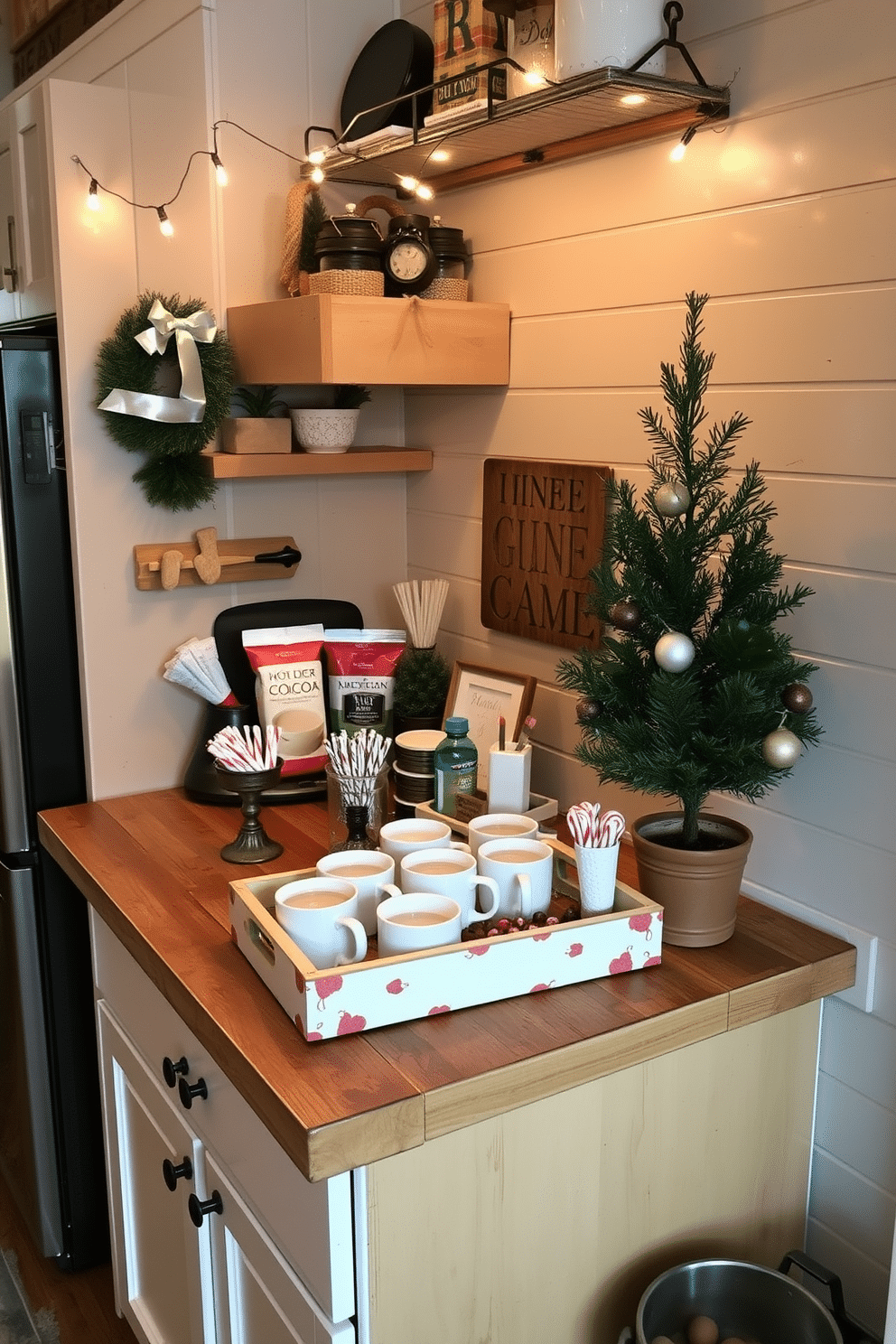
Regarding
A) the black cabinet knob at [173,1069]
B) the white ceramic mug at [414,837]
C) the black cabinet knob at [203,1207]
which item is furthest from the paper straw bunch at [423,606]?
the black cabinet knob at [203,1207]

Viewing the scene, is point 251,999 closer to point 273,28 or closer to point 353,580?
point 353,580

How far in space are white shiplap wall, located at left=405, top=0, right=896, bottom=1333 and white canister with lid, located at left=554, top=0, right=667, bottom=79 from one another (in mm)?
117

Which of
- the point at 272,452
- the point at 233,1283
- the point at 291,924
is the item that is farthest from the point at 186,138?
the point at 233,1283

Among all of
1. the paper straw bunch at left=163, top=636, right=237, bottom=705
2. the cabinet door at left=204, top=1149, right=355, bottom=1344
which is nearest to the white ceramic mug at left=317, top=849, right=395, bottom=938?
the cabinet door at left=204, top=1149, right=355, bottom=1344

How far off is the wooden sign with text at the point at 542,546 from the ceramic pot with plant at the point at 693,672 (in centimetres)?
31

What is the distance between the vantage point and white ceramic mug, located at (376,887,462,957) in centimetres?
132

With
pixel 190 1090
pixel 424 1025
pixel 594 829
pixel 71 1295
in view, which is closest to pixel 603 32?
pixel 594 829

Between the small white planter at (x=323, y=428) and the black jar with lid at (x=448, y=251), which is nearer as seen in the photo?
the black jar with lid at (x=448, y=251)

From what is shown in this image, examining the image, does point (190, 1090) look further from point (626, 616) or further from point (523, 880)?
point (626, 616)

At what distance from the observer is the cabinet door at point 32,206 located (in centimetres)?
207

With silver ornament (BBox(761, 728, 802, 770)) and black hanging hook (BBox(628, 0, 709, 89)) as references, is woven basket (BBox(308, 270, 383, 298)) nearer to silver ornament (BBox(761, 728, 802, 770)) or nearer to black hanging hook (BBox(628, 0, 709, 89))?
black hanging hook (BBox(628, 0, 709, 89))

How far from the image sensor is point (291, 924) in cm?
135

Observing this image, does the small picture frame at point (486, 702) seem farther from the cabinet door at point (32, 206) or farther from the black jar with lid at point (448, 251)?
the cabinet door at point (32, 206)

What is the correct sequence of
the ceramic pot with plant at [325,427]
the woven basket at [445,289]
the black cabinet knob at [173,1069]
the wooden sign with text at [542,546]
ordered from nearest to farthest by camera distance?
the black cabinet knob at [173,1069] < the wooden sign with text at [542,546] < the woven basket at [445,289] < the ceramic pot with plant at [325,427]
